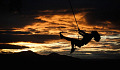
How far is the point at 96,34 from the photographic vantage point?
11.4 metres

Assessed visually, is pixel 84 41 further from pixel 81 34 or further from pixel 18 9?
pixel 18 9

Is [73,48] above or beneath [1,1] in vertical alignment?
beneath

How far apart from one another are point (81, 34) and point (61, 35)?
120 cm

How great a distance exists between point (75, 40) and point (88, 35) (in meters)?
0.95

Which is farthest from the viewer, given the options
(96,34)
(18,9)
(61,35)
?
(61,35)

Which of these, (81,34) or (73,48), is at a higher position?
(81,34)

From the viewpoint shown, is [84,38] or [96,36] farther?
[84,38]

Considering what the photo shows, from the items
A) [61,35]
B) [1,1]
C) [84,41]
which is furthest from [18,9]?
[84,41]

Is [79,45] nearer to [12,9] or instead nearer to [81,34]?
[81,34]

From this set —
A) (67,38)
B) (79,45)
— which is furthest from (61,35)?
(79,45)

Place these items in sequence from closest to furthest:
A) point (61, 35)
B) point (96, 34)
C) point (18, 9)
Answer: point (18, 9), point (96, 34), point (61, 35)

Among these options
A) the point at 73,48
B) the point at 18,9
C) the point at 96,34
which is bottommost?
the point at 73,48

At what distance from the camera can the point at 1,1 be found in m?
10.2

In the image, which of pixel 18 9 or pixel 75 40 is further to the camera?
pixel 75 40
